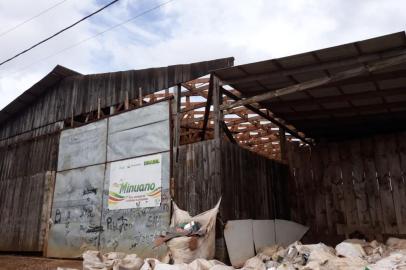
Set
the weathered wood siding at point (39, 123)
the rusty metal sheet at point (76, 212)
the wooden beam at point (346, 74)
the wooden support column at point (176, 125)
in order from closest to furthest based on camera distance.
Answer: the wooden beam at point (346, 74) → the wooden support column at point (176, 125) → the rusty metal sheet at point (76, 212) → the weathered wood siding at point (39, 123)

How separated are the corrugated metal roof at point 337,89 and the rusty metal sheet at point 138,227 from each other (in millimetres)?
3451

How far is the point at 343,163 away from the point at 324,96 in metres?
3.44

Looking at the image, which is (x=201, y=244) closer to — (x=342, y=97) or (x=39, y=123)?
(x=342, y=97)

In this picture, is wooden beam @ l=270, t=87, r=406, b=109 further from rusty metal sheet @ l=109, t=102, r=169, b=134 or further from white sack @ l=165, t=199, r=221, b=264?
white sack @ l=165, t=199, r=221, b=264

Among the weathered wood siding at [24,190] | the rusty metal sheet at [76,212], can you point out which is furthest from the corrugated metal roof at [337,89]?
the weathered wood siding at [24,190]

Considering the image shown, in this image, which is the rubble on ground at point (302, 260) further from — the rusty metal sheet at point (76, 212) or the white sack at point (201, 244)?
the rusty metal sheet at point (76, 212)

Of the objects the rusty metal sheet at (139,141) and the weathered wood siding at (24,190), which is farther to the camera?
the weathered wood siding at (24,190)

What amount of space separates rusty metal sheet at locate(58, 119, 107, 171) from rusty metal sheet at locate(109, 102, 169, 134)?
0.58m

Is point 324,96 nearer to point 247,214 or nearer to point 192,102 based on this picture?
point 247,214

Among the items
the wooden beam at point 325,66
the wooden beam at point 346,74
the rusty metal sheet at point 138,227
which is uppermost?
the wooden beam at point 325,66

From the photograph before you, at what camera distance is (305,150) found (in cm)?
1298

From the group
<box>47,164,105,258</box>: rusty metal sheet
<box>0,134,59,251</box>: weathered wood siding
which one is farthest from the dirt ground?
<box>0,134,59,251</box>: weathered wood siding

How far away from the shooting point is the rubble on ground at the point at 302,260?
661cm

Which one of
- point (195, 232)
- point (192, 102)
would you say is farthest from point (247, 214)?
point (192, 102)
